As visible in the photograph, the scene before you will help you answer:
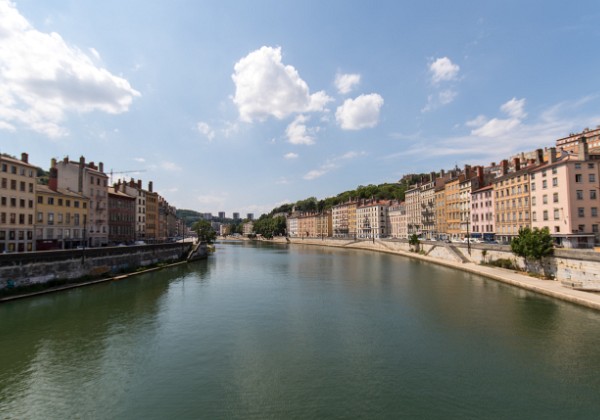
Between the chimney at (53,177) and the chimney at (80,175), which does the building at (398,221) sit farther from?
the chimney at (53,177)

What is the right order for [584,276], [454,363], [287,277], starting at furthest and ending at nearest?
[287,277] < [584,276] < [454,363]

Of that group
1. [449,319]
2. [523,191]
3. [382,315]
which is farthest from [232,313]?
[523,191]

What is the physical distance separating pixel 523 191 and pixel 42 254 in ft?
246

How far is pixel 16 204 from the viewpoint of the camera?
5012cm

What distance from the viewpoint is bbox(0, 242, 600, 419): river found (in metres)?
16.0

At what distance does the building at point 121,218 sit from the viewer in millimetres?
75812

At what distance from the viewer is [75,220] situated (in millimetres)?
61750

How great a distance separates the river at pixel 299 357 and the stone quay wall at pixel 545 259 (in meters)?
6.04

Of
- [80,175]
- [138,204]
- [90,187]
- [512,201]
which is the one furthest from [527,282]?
[138,204]

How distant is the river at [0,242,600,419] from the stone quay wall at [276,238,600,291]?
19.8 ft

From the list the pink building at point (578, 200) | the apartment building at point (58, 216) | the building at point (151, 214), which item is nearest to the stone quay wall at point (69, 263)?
the apartment building at point (58, 216)

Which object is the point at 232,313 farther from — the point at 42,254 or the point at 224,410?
the point at 42,254

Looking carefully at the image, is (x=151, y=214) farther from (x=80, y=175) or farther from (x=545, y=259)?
(x=545, y=259)

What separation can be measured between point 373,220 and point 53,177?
4639 inches
